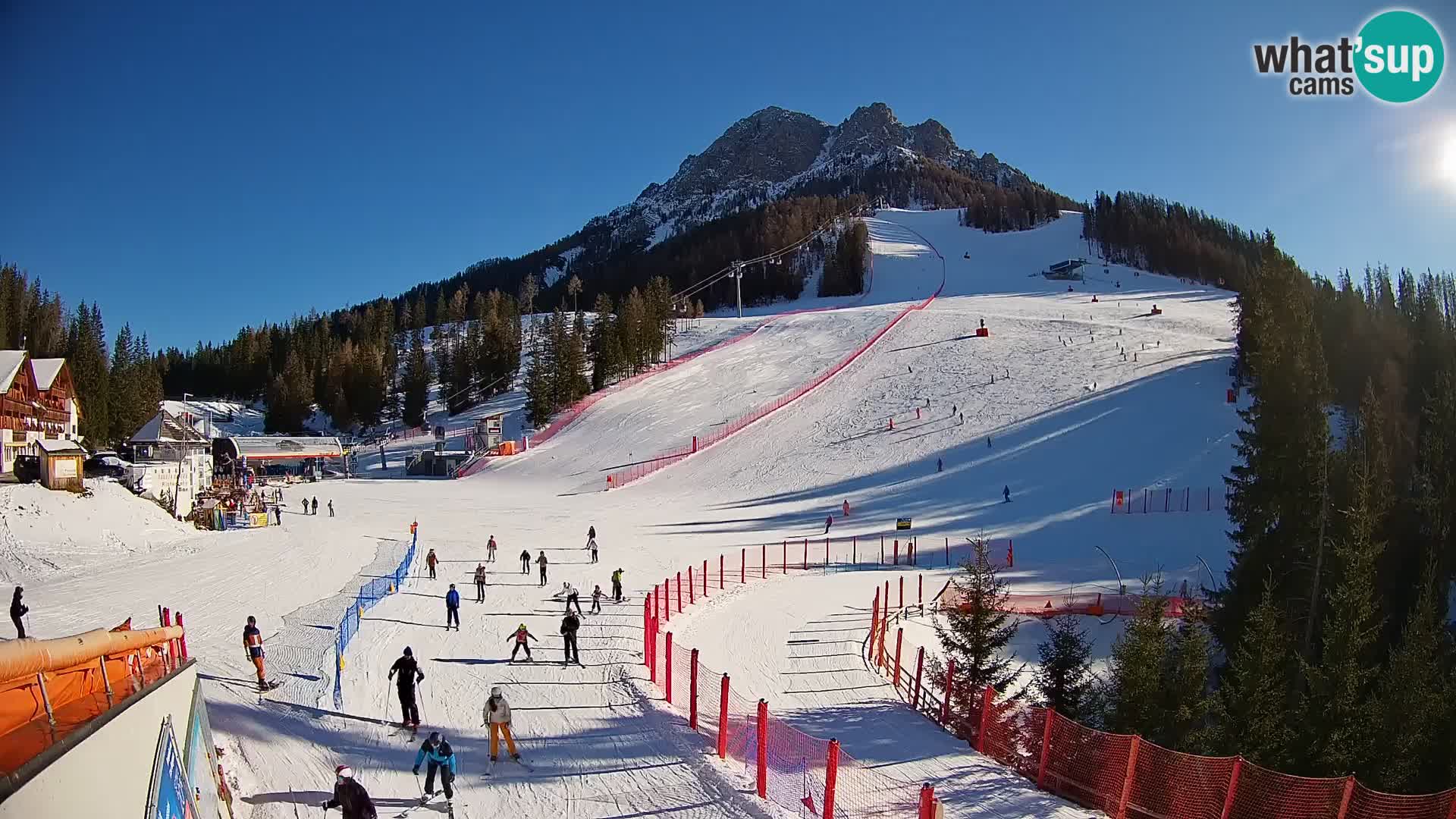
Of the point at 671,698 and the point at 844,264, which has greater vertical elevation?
the point at 844,264

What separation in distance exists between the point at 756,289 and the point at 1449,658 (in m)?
110

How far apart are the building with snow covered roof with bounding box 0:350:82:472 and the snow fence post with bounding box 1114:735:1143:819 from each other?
44984 mm

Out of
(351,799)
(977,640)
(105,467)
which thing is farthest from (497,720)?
(105,467)

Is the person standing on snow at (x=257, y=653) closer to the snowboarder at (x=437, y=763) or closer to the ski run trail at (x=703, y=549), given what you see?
the ski run trail at (x=703, y=549)

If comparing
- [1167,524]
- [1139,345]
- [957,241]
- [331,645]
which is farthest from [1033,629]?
[957,241]

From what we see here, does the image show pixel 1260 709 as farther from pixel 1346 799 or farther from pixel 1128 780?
pixel 1346 799

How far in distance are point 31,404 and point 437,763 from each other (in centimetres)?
4673

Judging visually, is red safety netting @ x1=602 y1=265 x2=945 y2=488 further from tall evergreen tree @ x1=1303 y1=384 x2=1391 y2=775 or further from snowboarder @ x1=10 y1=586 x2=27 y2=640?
tall evergreen tree @ x1=1303 y1=384 x2=1391 y2=775

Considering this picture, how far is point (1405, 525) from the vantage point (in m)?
20.8

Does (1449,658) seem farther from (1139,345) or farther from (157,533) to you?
(1139,345)

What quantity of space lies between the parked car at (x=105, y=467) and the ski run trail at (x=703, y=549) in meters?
6.84

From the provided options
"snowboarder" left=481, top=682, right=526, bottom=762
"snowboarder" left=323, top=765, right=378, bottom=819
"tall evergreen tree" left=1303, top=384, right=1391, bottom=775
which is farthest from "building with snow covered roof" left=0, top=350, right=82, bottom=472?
"tall evergreen tree" left=1303, top=384, right=1391, bottom=775

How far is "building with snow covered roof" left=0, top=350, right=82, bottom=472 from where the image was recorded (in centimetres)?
3744

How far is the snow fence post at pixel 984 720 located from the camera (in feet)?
40.5
